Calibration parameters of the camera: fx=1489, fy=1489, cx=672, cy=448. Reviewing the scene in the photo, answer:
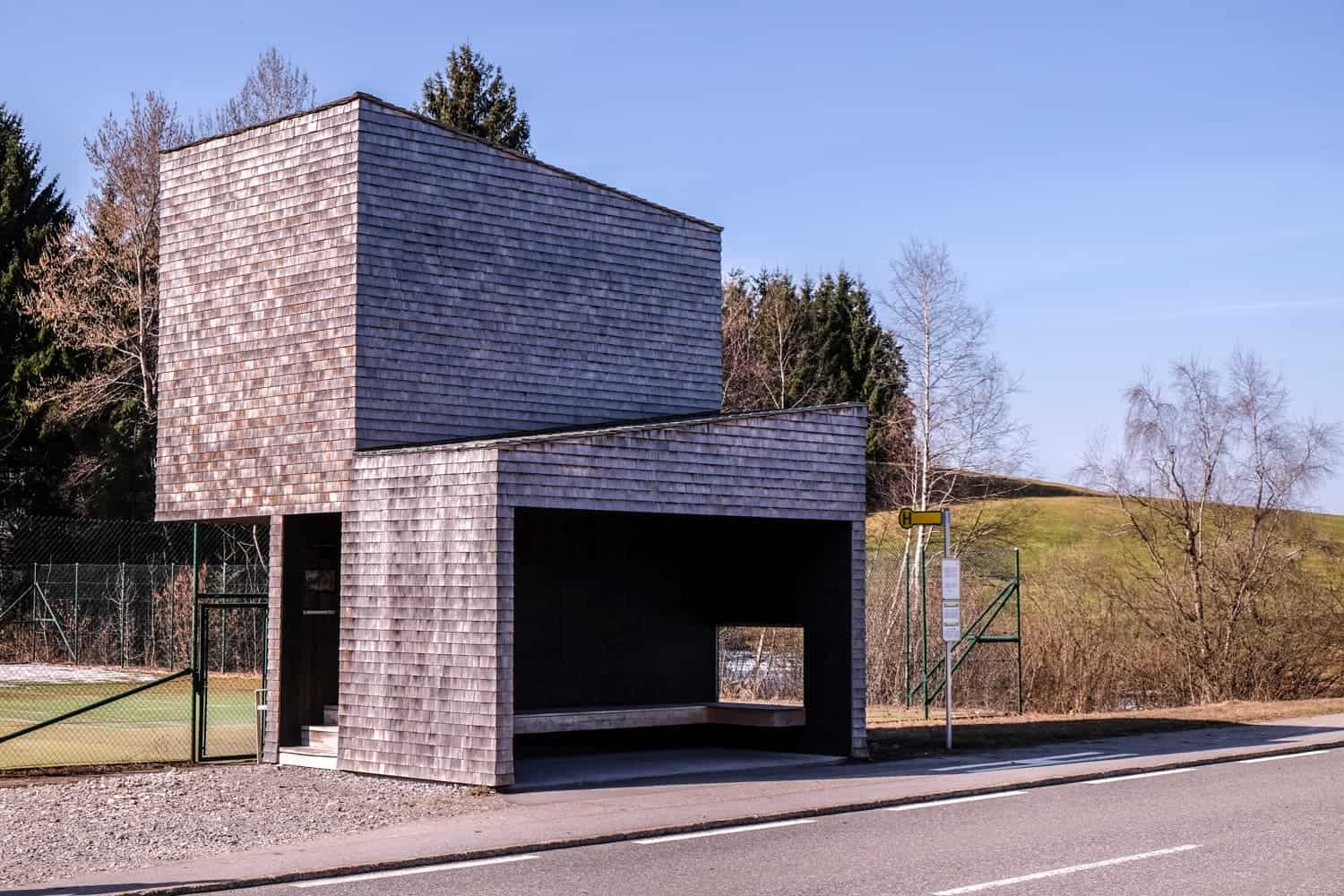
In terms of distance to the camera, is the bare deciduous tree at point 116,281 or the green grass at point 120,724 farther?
the bare deciduous tree at point 116,281

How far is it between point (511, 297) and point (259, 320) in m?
2.80

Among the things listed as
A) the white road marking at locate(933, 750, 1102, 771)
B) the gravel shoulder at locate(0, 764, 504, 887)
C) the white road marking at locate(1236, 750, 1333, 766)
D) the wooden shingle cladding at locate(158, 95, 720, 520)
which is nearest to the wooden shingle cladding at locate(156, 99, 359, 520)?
the wooden shingle cladding at locate(158, 95, 720, 520)

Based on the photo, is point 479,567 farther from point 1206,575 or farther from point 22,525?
point 22,525

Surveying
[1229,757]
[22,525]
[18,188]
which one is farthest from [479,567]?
[18,188]

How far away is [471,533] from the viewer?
13.8 metres

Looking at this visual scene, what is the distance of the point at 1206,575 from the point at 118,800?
18995 mm

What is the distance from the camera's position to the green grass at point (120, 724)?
1891 cm

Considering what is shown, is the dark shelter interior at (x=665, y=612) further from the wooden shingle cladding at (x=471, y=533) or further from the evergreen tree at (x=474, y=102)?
the evergreen tree at (x=474, y=102)

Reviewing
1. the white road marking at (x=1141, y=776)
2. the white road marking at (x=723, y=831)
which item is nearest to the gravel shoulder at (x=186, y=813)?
the white road marking at (x=723, y=831)

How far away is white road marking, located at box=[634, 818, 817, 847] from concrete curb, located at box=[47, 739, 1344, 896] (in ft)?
0.21

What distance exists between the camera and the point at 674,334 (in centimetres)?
1858

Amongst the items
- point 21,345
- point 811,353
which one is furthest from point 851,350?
point 21,345

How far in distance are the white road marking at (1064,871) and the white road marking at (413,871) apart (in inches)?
121

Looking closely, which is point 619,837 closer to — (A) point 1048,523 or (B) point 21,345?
(B) point 21,345
